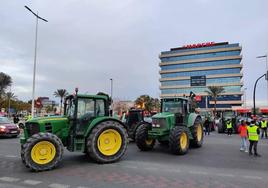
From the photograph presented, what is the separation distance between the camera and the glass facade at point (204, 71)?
93.3 metres

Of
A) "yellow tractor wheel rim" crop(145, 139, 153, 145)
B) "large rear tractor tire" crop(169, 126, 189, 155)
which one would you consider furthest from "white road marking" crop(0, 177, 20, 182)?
"yellow tractor wheel rim" crop(145, 139, 153, 145)

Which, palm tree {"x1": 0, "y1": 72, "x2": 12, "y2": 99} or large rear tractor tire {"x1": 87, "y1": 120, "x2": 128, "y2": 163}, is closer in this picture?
large rear tractor tire {"x1": 87, "y1": 120, "x2": 128, "y2": 163}

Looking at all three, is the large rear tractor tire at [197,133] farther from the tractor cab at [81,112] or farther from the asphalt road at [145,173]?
the tractor cab at [81,112]

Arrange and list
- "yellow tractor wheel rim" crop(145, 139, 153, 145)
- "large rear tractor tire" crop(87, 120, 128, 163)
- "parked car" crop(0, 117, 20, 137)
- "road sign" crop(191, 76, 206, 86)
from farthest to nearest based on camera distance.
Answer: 1. "road sign" crop(191, 76, 206, 86)
2. "parked car" crop(0, 117, 20, 137)
3. "yellow tractor wheel rim" crop(145, 139, 153, 145)
4. "large rear tractor tire" crop(87, 120, 128, 163)

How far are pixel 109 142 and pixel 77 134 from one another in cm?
121

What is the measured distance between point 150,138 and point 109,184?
6246 millimetres

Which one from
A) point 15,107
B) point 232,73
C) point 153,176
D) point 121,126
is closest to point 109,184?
point 153,176

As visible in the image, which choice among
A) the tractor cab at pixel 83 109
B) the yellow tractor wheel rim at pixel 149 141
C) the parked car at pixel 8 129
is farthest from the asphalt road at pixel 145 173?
the parked car at pixel 8 129

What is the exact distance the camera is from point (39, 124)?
8.66m

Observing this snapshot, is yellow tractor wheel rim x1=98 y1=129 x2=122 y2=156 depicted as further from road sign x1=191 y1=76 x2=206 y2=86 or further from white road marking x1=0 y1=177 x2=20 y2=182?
road sign x1=191 y1=76 x2=206 y2=86

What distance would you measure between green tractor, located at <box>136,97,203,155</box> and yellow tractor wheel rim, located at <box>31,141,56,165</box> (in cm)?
505

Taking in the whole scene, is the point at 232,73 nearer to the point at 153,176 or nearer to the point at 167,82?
the point at 167,82

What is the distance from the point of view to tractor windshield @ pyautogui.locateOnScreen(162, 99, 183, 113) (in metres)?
13.3

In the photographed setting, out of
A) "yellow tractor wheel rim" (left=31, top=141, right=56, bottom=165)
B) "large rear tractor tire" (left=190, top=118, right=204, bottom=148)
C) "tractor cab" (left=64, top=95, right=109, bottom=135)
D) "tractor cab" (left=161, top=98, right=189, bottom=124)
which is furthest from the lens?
"large rear tractor tire" (left=190, top=118, right=204, bottom=148)
